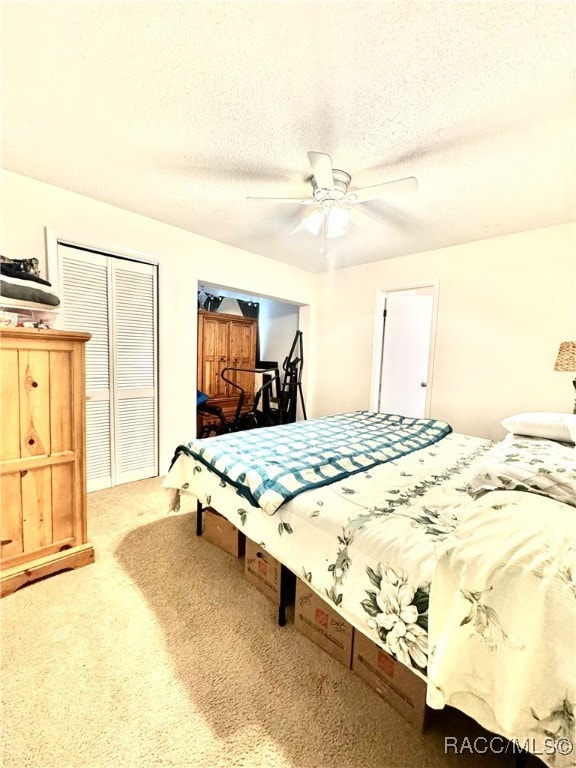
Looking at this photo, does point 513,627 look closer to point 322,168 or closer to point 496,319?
point 322,168

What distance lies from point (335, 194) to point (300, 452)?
160 cm

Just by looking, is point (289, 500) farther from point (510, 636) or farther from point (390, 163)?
point (390, 163)

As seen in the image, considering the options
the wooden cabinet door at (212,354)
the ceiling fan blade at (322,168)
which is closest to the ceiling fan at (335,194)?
the ceiling fan blade at (322,168)

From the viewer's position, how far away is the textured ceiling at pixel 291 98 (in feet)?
3.55

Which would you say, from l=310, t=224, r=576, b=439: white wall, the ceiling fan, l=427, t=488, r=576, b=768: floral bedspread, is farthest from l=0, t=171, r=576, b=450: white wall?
l=427, t=488, r=576, b=768: floral bedspread

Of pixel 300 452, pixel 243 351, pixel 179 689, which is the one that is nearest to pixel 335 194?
pixel 300 452

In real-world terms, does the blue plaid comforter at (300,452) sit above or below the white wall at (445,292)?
below

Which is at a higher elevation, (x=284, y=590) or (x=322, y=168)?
(x=322, y=168)

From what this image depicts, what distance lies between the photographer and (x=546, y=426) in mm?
1940

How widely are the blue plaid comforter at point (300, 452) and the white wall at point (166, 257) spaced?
1.22m

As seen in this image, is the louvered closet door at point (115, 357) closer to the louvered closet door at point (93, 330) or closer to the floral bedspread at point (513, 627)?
the louvered closet door at point (93, 330)

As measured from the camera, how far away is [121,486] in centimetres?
269

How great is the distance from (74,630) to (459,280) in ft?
12.5

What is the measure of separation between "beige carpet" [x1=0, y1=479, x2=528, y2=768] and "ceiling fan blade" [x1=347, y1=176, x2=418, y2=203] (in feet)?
7.49
